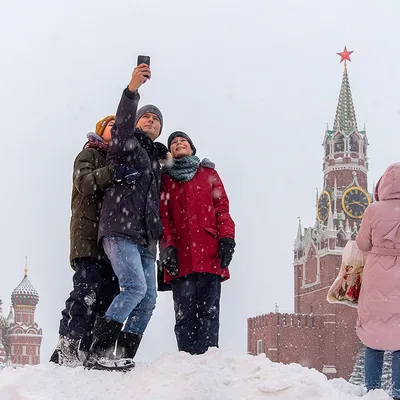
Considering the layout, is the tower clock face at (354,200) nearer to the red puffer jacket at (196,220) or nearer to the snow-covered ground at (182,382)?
the red puffer jacket at (196,220)

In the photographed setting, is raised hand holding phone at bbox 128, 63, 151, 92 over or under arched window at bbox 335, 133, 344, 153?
under

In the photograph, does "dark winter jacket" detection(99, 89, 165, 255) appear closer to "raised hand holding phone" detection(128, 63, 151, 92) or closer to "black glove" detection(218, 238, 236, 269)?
"raised hand holding phone" detection(128, 63, 151, 92)

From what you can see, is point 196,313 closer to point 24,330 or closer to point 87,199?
point 87,199

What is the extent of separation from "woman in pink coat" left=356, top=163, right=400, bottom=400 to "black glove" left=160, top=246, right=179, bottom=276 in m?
1.18

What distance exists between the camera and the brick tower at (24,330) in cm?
5059

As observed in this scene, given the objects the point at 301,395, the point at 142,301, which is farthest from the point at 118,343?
the point at 301,395

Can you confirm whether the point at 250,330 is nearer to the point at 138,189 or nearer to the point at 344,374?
the point at 344,374

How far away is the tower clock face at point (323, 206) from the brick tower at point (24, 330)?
2279 centimetres

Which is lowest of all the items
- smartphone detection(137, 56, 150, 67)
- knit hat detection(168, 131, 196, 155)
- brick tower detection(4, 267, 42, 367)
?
brick tower detection(4, 267, 42, 367)

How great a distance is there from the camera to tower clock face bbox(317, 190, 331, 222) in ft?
146

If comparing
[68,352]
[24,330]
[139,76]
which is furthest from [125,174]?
[24,330]

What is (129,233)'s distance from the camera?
3.75 meters

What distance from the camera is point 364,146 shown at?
46.5m

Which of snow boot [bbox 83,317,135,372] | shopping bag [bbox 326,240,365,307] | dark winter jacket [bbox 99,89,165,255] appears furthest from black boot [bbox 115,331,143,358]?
shopping bag [bbox 326,240,365,307]
